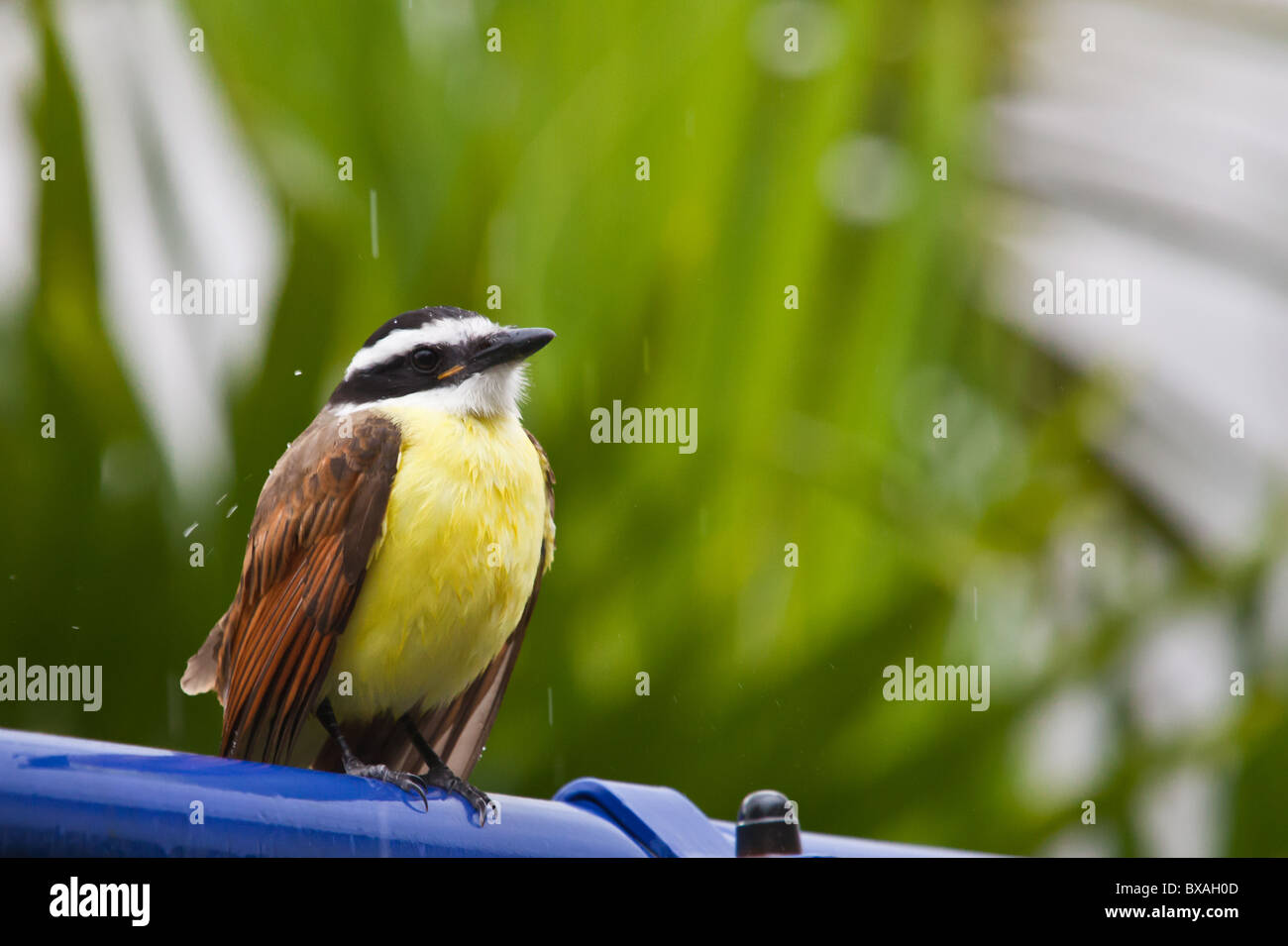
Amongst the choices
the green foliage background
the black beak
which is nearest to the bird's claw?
the green foliage background

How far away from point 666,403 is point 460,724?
2.12 feet

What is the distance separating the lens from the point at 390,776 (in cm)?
174

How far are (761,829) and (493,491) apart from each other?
2.60 feet

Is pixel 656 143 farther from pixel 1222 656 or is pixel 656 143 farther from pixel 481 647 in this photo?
pixel 1222 656

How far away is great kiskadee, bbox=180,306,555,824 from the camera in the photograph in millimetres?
1771

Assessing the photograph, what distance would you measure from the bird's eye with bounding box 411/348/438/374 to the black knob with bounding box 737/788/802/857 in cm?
102

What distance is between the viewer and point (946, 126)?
8.52 ft

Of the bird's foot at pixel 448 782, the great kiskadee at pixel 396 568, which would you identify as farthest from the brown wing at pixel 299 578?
the bird's foot at pixel 448 782

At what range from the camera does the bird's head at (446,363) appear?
1.96m

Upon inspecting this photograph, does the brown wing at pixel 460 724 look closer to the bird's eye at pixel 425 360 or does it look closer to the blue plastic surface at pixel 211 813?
the bird's eye at pixel 425 360

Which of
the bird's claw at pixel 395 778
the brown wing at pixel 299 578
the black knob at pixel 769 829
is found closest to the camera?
the black knob at pixel 769 829

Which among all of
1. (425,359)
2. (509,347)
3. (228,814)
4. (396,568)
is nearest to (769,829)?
(228,814)

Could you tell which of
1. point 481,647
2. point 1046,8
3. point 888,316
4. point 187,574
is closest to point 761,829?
point 481,647
